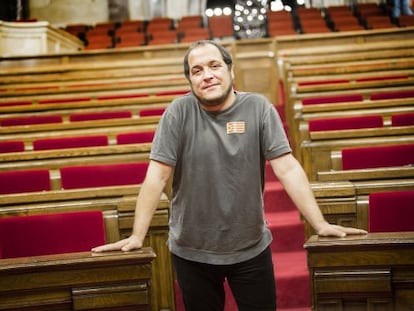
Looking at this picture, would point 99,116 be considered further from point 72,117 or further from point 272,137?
point 272,137

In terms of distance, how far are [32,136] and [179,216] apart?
1492mm

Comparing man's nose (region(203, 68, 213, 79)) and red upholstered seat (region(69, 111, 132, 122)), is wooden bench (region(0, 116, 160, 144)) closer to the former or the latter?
red upholstered seat (region(69, 111, 132, 122))

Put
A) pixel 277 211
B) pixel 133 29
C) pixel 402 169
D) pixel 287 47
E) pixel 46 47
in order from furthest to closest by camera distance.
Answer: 1. pixel 133 29
2. pixel 46 47
3. pixel 287 47
4. pixel 277 211
5. pixel 402 169

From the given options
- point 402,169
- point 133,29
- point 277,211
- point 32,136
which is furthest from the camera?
point 133,29

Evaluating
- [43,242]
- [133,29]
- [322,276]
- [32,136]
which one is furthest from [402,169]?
[133,29]

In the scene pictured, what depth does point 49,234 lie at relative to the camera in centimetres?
122

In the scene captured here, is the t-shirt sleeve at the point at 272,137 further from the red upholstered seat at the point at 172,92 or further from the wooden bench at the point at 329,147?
the red upholstered seat at the point at 172,92

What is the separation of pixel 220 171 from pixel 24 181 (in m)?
0.98

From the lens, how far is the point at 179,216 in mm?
909

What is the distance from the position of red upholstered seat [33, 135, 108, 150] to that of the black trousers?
1207 mm

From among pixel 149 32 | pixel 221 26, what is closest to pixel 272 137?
pixel 221 26

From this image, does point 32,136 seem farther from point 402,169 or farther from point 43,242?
point 402,169

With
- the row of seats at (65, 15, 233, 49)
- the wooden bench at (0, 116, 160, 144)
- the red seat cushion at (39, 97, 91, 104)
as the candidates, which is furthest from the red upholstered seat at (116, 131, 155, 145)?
the row of seats at (65, 15, 233, 49)

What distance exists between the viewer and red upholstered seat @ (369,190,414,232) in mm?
1157
